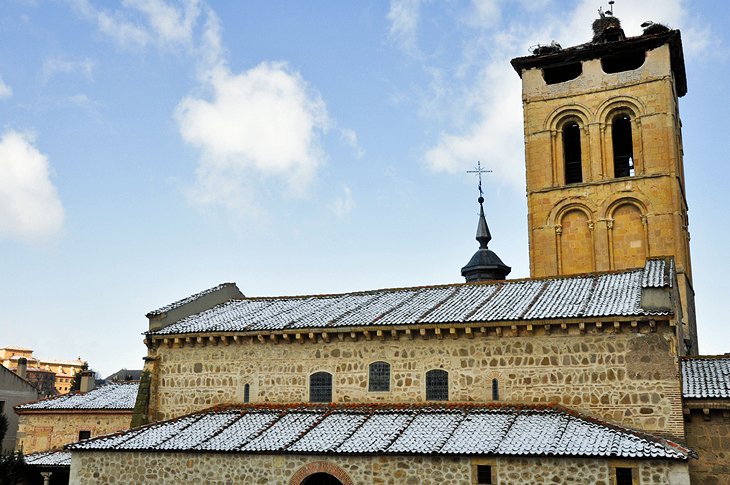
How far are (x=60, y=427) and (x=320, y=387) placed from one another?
15.7m

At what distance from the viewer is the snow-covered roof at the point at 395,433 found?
60.4ft

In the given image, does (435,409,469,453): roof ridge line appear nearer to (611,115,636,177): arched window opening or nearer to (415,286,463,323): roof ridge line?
(415,286,463,323): roof ridge line

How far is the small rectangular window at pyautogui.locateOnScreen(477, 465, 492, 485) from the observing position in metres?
18.6

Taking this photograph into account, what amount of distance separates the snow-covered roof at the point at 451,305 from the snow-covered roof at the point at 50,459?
Result: 6.23 metres

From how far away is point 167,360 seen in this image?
26281mm

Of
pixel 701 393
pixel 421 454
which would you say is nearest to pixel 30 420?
pixel 421 454

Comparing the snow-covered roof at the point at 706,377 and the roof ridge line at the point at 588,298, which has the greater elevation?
the roof ridge line at the point at 588,298

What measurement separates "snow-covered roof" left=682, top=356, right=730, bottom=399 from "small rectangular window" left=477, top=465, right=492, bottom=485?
6104 mm

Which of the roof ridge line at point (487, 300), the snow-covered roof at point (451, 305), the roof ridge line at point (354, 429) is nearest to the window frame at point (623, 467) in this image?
the snow-covered roof at point (451, 305)

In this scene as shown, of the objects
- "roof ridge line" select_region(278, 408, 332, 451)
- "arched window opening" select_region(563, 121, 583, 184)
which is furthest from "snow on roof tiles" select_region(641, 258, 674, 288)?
"arched window opening" select_region(563, 121, 583, 184)

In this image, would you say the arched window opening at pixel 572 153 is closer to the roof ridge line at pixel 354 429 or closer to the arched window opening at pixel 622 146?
the arched window opening at pixel 622 146

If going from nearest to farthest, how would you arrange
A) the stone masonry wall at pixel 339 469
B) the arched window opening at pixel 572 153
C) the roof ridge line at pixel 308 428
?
the stone masonry wall at pixel 339 469 < the roof ridge line at pixel 308 428 < the arched window opening at pixel 572 153

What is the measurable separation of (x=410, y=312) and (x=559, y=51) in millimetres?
20429

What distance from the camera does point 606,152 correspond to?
3659cm
